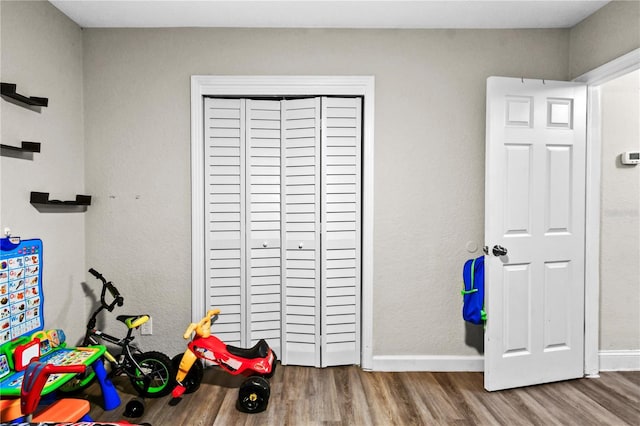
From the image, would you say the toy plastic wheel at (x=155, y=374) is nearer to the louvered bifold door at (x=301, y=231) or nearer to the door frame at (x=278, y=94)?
the door frame at (x=278, y=94)

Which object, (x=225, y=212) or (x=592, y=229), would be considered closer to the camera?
(x=592, y=229)

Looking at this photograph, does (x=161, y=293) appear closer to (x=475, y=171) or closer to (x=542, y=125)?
(x=475, y=171)

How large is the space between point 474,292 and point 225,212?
1893mm

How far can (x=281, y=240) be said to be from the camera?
3018mm

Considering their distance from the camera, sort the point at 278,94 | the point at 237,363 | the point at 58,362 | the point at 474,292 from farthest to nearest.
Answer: the point at 278,94
the point at 474,292
the point at 237,363
the point at 58,362

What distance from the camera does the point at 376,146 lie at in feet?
9.61

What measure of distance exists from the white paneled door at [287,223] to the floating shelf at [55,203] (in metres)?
0.84

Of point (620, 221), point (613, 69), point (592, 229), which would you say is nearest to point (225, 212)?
point (592, 229)

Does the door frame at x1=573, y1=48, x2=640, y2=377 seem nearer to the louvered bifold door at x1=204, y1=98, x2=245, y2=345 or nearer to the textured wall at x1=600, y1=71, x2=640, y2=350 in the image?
the textured wall at x1=600, y1=71, x2=640, y2=350

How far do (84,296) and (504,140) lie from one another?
317 cm

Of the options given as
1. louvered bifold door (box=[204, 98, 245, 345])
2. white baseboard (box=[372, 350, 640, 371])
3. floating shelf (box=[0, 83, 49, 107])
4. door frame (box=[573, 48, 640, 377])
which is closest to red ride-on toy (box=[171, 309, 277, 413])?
louvered bifold door (box=[204, 98, 245, 345])

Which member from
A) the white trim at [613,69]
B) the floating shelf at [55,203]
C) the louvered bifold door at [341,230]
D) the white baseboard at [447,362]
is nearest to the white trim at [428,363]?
the white baseboard at [447,362]

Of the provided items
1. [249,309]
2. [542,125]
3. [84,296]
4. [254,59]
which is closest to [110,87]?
[254,59]

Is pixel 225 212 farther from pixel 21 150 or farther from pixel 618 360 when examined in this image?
pixel 618 360
